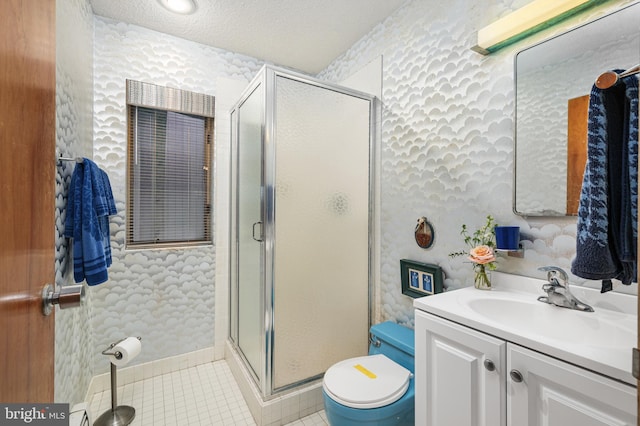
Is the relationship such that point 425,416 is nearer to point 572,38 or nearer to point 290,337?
point 290,337

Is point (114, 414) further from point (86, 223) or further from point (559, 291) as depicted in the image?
point (559, 291)

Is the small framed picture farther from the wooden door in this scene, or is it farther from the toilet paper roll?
the toilet paper roll

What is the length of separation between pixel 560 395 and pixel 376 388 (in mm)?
789

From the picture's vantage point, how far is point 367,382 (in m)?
1.42

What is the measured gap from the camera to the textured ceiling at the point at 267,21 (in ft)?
6.23

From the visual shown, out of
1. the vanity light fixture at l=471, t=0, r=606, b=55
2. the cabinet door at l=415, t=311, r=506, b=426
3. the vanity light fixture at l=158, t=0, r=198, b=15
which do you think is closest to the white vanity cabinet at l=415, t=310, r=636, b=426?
the cabinet door at l=415, t=311, r=506, b=426

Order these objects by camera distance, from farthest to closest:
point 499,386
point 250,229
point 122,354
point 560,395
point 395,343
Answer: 1. point 250,229
2. point 122,354
3. point 395,343
4. point 499,386
5. point 560,395

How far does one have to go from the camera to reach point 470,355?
0.98 m

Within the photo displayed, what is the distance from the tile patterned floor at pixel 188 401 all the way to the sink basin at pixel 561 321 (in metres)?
1.27

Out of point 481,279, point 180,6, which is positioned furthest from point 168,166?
point 481,279

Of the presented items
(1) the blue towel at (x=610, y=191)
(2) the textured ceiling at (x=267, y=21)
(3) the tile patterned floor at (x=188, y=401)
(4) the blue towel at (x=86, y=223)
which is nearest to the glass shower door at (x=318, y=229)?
(3) the tile patterned floor at (x=188, y=401)

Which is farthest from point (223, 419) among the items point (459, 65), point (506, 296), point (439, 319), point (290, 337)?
point (459, 65)

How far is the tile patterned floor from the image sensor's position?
5.80 ft

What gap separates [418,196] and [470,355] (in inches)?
39.3
